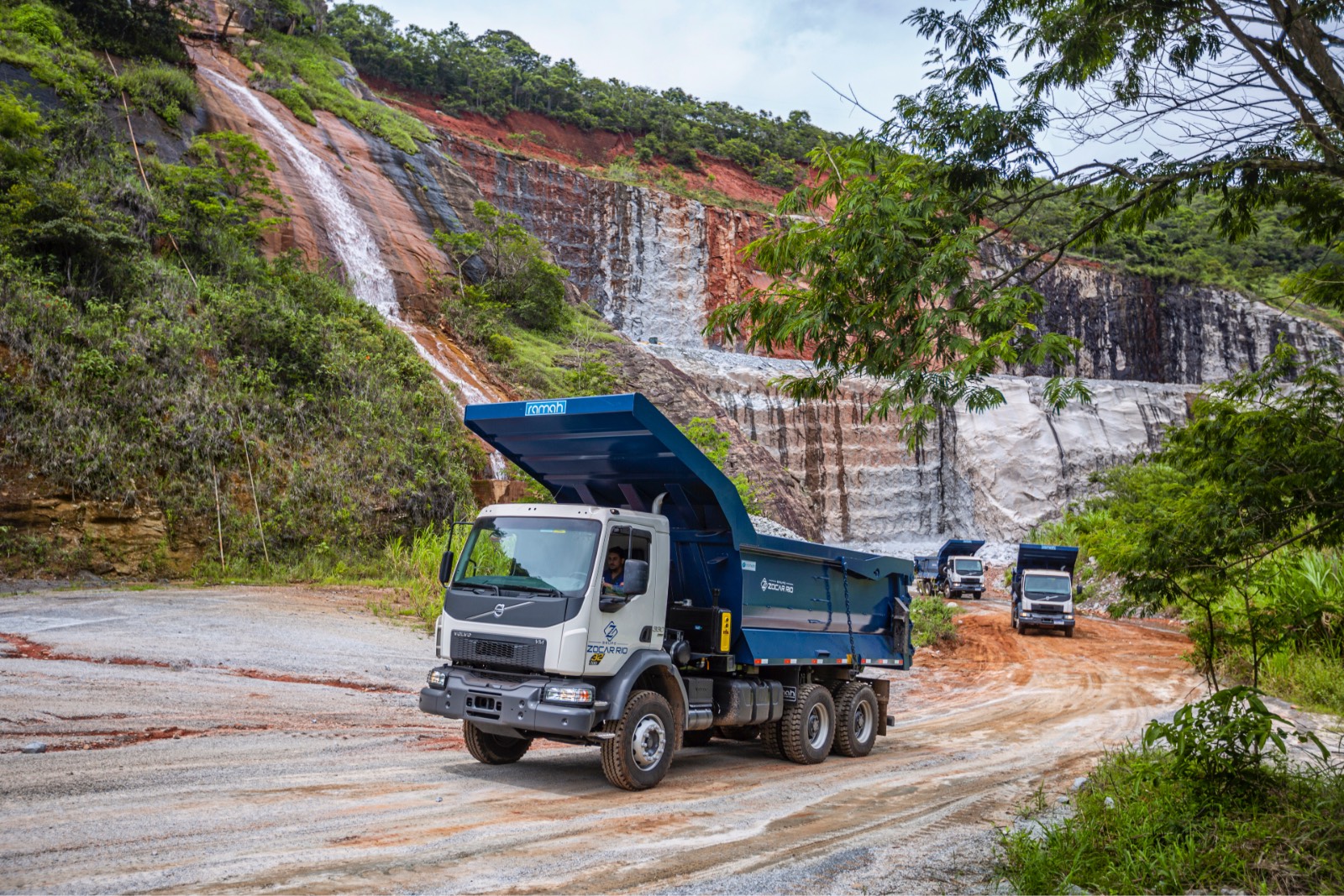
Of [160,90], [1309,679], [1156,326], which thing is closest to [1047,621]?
[1309,679]

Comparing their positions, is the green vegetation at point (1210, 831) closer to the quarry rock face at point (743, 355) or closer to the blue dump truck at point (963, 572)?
the quarry rock face at point (743, 355)

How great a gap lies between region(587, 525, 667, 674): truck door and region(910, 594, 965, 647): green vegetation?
15850 mm

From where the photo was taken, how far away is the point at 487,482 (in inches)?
925

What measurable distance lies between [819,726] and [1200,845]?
5037 mm

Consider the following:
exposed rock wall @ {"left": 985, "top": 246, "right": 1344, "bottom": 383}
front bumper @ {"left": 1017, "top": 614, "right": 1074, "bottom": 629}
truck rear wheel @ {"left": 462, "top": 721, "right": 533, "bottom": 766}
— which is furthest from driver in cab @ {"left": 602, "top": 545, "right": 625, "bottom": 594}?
exposed rock wall @ {"left": 985, "top": 246, "right": 1344, "bottom": 383}

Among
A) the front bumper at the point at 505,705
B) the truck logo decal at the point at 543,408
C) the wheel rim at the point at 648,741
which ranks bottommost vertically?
the wheel rim at the point at 648,741

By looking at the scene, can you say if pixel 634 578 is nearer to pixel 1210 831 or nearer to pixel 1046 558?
pixel 1210 831

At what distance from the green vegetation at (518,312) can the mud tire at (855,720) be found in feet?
67.4

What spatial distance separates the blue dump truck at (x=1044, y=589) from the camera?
89.2ft

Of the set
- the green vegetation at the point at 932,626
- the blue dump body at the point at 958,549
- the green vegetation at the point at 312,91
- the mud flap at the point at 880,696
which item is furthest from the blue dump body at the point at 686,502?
the green vegetation at the point at 312,91

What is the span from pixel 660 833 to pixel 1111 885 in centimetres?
286

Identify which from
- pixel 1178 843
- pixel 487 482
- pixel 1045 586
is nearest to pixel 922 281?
pixel 1178 843

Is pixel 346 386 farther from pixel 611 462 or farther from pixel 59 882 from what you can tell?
pixel 59 882

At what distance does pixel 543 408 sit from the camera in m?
8.38
